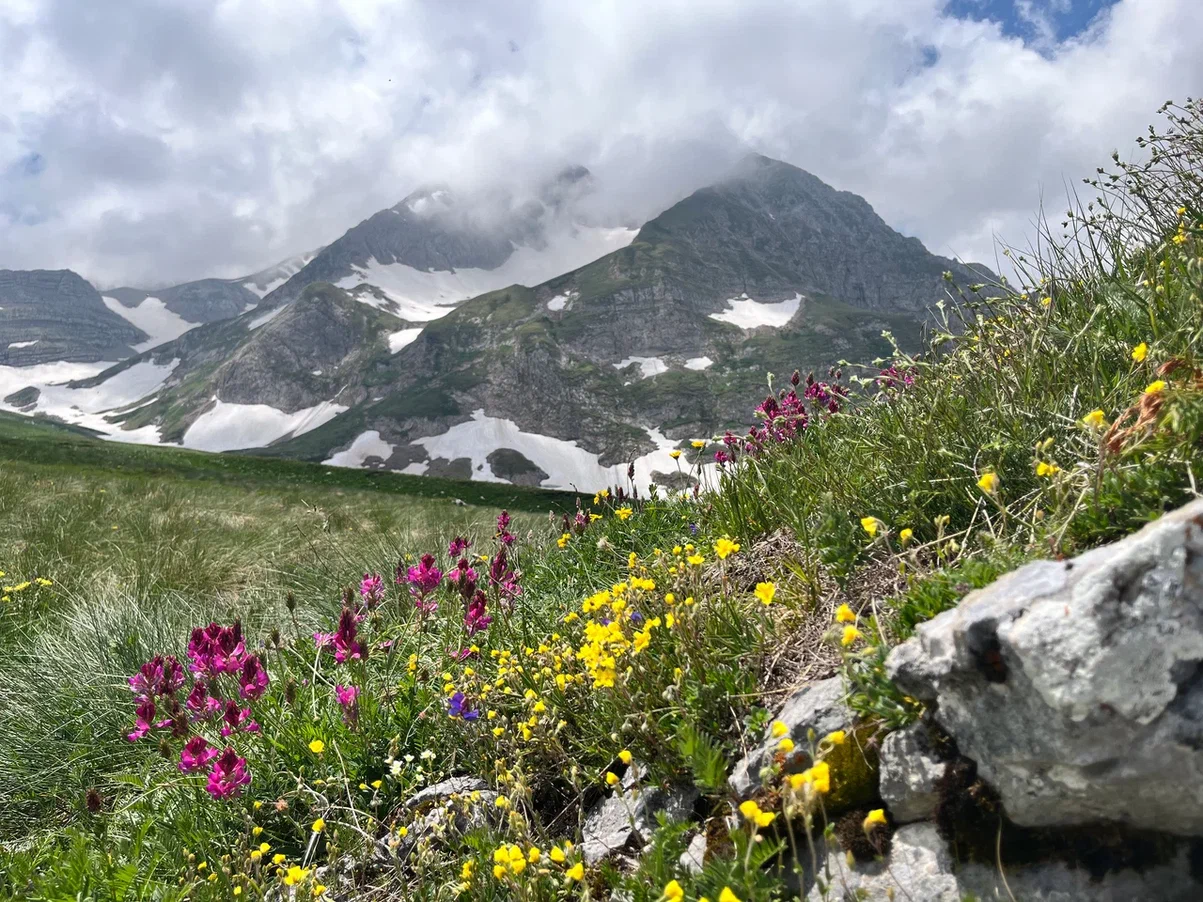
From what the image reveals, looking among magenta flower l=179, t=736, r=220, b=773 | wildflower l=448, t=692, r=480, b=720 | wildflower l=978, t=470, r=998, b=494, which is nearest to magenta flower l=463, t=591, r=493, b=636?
wildflower l=448, t=692, r=480, b=720

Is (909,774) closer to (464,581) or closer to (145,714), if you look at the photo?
(464,581)

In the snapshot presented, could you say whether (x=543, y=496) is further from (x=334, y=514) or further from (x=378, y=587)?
(x=378, y=587)

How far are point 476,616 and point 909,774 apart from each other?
9.69 ft

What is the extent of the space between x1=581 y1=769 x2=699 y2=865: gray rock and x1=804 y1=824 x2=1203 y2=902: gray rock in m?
0.70

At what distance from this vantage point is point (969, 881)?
194 centimetres

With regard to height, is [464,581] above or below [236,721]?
above

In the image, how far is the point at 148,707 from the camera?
12.8 ft

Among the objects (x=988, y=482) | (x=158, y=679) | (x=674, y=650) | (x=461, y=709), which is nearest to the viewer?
(x=988, y=482)

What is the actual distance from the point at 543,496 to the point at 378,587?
124 ft

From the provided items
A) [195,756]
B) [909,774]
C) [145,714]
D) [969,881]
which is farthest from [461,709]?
[969,881]

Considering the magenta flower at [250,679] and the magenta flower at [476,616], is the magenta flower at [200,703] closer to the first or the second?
the magenta flower at [250,679]

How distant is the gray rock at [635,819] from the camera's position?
2805mm

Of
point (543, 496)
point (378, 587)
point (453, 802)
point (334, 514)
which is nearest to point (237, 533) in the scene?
point (334, 514)

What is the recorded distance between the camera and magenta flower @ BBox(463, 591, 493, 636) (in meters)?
4.46
